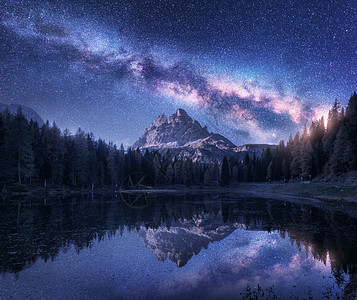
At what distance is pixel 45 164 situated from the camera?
75.2m

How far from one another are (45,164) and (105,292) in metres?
78.5

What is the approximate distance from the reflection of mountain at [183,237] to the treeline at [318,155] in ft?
204

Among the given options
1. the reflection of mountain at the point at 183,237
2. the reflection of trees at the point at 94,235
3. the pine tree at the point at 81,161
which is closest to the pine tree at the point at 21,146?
the pine tree at the point at 81,161

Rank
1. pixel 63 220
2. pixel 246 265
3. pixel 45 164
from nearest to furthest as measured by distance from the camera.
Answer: pixel 246 265 < pixel 63 220 < pixel 45 164

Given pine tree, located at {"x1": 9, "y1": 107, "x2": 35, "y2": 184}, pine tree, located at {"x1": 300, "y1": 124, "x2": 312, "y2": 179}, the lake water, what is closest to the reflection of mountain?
the lake water

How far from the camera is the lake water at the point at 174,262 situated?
32.4 feet

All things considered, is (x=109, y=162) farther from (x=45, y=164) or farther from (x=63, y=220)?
(x=63, y=220)

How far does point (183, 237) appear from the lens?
64.8 feet

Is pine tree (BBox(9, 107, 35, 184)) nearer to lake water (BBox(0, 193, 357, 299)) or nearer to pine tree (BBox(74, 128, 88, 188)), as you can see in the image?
pine tree (BBox(74, 128, 88, 188))

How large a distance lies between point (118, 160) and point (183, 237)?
9905cm

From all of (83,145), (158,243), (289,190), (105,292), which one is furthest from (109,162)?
(105,292)

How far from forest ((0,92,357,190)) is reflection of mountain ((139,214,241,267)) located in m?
50.6

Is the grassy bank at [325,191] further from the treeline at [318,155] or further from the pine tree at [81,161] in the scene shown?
the pine tree at [81,161]

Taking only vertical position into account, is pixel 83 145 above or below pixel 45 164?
above
